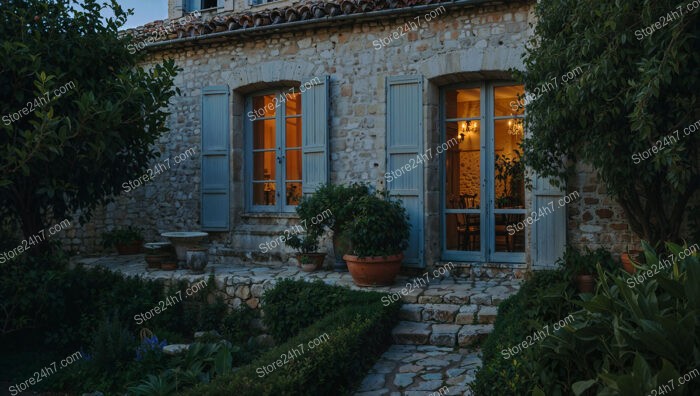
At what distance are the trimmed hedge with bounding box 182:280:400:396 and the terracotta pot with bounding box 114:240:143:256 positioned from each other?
13.2 ft

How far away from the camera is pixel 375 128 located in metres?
7.09

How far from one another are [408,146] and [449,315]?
2369mm

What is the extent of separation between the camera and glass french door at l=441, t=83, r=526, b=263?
6.69 meters

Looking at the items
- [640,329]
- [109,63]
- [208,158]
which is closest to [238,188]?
[208,158]

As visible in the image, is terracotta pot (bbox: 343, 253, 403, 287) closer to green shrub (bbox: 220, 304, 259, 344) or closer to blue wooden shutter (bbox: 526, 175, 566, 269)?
green shrub (bbox: 220, 304, 259, 344)

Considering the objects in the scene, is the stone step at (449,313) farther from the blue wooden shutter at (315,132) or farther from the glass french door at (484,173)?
the blue wooden shutter at (315,132)

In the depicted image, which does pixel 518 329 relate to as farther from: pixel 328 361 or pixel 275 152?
pixel 275 152

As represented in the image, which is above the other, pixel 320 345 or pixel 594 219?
pixel 594 219

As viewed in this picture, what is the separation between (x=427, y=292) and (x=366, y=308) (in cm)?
111

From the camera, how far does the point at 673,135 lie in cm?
455

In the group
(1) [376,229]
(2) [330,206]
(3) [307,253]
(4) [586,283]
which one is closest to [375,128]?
(2) [330,206]

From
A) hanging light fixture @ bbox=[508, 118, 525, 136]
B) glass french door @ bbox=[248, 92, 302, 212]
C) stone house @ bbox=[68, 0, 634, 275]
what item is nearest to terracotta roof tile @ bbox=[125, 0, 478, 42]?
stone house @ bbox=[68, 0, 634, 275]

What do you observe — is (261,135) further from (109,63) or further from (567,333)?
(567,333)

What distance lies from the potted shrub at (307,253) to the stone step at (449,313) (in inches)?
69.9
